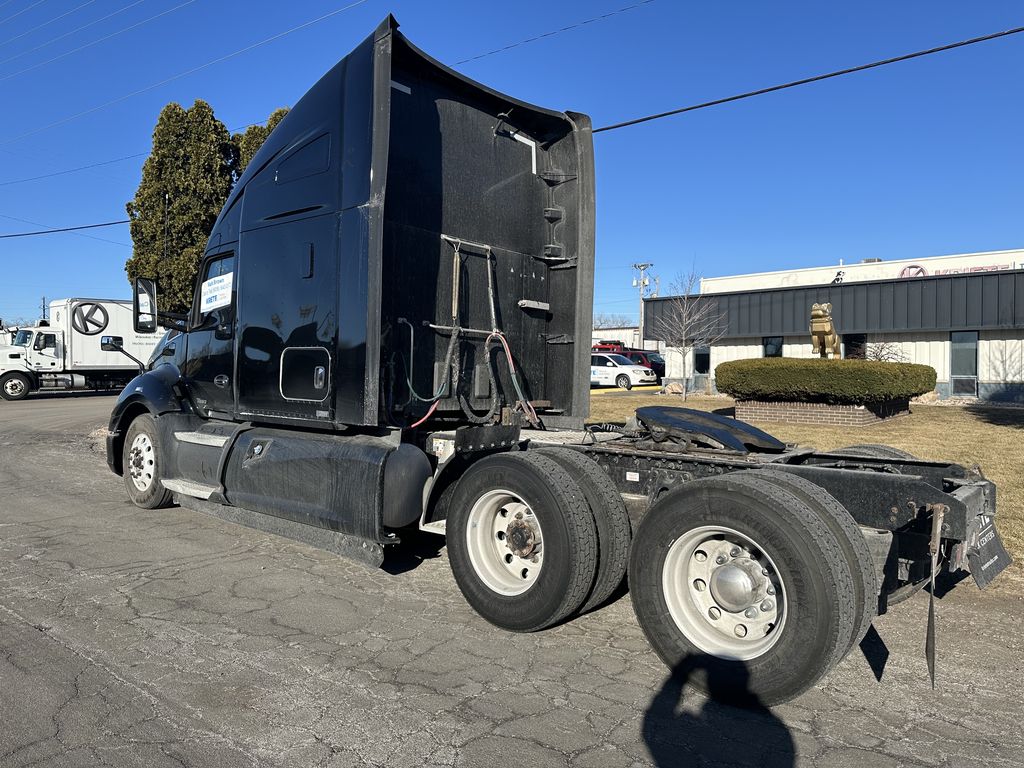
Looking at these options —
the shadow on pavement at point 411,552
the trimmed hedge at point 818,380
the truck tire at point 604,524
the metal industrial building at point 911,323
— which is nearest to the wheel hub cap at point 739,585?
the truck tire at point 604,524

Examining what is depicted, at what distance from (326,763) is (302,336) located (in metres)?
3.34

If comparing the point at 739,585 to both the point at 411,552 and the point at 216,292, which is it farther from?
the point at 216,292

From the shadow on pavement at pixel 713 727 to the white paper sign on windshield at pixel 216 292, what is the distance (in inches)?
191

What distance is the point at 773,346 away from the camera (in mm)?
26266

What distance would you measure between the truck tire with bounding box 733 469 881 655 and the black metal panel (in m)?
22.2

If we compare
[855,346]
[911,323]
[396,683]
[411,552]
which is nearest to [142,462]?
[411,552]

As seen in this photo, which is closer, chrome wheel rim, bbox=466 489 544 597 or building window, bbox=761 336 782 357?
chrome wheel rim, bbox=466 489 544 597

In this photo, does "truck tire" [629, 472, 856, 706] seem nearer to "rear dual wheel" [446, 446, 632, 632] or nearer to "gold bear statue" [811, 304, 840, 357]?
"rear dual wheel" [446, 446, 632, 632]

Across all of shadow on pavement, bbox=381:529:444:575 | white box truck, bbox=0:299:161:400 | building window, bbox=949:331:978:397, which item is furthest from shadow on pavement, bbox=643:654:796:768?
white box truck, bbox=0:299:161:400

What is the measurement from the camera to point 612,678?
12.2 ft

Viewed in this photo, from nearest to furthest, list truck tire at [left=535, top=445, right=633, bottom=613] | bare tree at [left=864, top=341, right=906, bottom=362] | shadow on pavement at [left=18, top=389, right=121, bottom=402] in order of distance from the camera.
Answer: truck tire at [left=535, top=445, right=633, bottom=613] → bare tree at [left=864, top=341, right=906, bottom=362] → shadow on pavement at [left=18, top=389, right=121, bottom=402]

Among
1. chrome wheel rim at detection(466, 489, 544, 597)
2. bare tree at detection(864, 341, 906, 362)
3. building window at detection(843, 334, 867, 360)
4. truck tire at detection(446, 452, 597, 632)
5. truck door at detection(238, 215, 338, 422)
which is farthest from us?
building window at detection(843, 334, 867, 360)

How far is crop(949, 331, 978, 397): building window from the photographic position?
23188mm

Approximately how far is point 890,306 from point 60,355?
28.4m
